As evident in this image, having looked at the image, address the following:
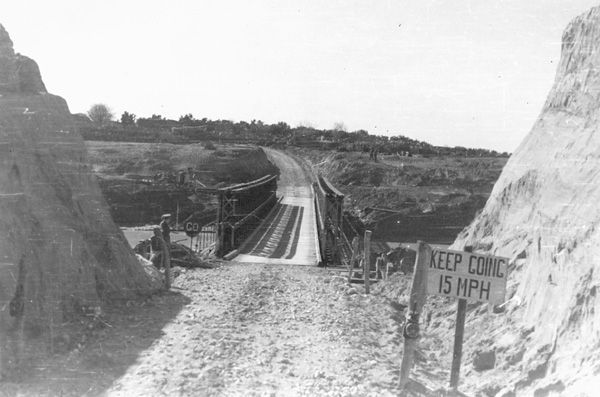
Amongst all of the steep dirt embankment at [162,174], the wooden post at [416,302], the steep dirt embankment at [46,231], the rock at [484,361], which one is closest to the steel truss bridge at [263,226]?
the steep dirt embankment at [46,231]

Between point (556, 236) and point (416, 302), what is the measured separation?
1.69 m

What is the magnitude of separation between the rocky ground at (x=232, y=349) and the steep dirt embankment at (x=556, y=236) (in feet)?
4.47

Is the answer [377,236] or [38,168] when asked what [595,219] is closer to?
[38,168]

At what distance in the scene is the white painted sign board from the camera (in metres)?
5.91

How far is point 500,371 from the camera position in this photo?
20.8 ft

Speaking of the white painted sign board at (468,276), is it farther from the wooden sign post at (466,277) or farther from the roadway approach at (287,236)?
the roadway approach at (287,236)

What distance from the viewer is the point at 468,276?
599cm

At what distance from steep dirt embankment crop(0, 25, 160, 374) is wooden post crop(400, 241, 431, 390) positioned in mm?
3824

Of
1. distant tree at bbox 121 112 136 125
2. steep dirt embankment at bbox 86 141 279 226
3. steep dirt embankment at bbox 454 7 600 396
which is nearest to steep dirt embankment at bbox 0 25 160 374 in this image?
steep dirt embankment at bbox 454 7 600 396

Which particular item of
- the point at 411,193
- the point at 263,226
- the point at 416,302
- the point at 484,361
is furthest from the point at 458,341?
the point at 411,193

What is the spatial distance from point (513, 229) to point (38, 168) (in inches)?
251

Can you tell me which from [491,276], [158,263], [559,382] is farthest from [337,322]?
[158,263]

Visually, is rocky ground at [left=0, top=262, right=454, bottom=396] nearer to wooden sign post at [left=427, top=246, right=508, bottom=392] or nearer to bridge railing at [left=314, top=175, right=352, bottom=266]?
wooden sign post at [left=427, top=246, right=508, bottom=392]

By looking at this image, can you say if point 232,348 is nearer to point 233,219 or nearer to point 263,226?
point 233,219
